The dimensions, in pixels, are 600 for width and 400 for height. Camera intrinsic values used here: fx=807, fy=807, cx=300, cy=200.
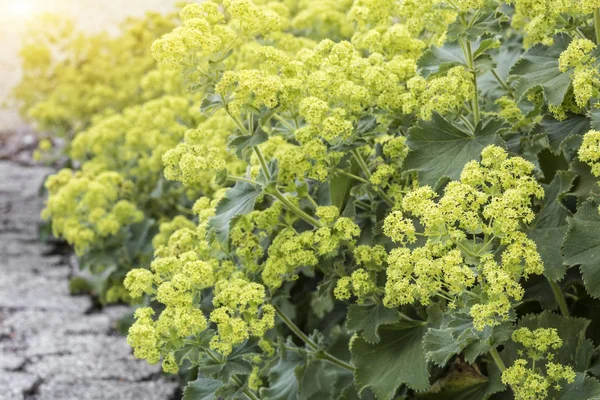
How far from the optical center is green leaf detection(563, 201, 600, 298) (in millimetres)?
1902

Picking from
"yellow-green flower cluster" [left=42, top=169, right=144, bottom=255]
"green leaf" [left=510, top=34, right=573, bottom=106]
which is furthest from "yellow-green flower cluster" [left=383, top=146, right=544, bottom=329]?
"yellow-green flower cluster" [left=42, top=169, right=144, bottom=255]

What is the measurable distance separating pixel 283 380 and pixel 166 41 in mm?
1180

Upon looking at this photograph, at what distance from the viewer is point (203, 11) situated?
88.9 inches

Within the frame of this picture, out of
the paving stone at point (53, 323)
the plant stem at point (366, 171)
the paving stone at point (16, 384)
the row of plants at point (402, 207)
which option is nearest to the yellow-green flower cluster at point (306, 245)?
the row of plants at point (402, 207)

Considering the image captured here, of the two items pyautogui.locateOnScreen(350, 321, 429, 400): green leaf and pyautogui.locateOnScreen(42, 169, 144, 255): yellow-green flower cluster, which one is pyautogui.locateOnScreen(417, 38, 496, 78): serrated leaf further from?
pyautogui.locateOnScreen(42, 169, 144, 255): yellow-green flower cluster

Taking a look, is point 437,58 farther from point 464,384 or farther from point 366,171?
point 464,384

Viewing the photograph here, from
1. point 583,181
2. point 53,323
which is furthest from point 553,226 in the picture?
point 53,323

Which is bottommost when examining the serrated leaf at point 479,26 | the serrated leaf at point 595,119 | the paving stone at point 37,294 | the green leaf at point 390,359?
the paving stone at point 37,294

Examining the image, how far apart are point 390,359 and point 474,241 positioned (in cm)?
59

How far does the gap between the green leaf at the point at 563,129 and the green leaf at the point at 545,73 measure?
14 cm

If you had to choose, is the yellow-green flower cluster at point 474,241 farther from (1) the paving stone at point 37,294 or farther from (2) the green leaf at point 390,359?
(1) the paving stone at point 37,294

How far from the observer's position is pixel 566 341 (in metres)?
2.15

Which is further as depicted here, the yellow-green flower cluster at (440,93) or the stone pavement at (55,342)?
the stone pavement at (55,342)

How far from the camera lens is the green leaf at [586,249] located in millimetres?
1902
